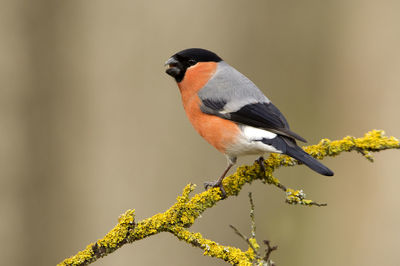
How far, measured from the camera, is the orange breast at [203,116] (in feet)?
6.92

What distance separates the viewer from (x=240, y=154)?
2123 millimetres

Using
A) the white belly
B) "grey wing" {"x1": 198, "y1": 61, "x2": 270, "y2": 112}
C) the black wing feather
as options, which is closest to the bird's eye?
"grey wing" {"x1": 198, "y1": 61, "x2": 270, "y2": 112}

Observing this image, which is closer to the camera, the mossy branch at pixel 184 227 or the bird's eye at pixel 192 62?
the mossy branch at pixel 184 227

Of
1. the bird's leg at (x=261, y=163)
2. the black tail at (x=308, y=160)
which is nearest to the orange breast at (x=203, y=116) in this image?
the bird's leg at (x=261, y=163)

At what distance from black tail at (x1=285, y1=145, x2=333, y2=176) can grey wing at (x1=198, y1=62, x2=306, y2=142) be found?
57mm

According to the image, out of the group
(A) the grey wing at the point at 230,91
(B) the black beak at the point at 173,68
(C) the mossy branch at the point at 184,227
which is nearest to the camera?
(C) the mossy branch at the point at 184,227

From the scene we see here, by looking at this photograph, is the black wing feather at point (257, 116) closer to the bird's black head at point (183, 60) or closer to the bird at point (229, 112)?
the bird at point (229, 112)

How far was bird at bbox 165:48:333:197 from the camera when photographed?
6.64 ft

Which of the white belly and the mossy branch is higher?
the white belly

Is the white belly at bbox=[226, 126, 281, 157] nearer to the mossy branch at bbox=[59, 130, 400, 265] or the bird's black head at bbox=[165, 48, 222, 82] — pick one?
the mossy branch at bbox=[59, 130, 400, 265]

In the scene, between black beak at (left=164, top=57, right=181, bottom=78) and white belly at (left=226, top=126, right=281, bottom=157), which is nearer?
white belly at (left=226, top=126, right=281, bottom=157)

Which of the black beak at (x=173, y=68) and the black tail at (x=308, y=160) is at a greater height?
the black beak at (x=173, y=68)

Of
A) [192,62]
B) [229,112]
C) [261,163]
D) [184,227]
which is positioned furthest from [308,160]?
[192,62]

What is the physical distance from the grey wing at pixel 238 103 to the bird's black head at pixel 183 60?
11 centimetres
